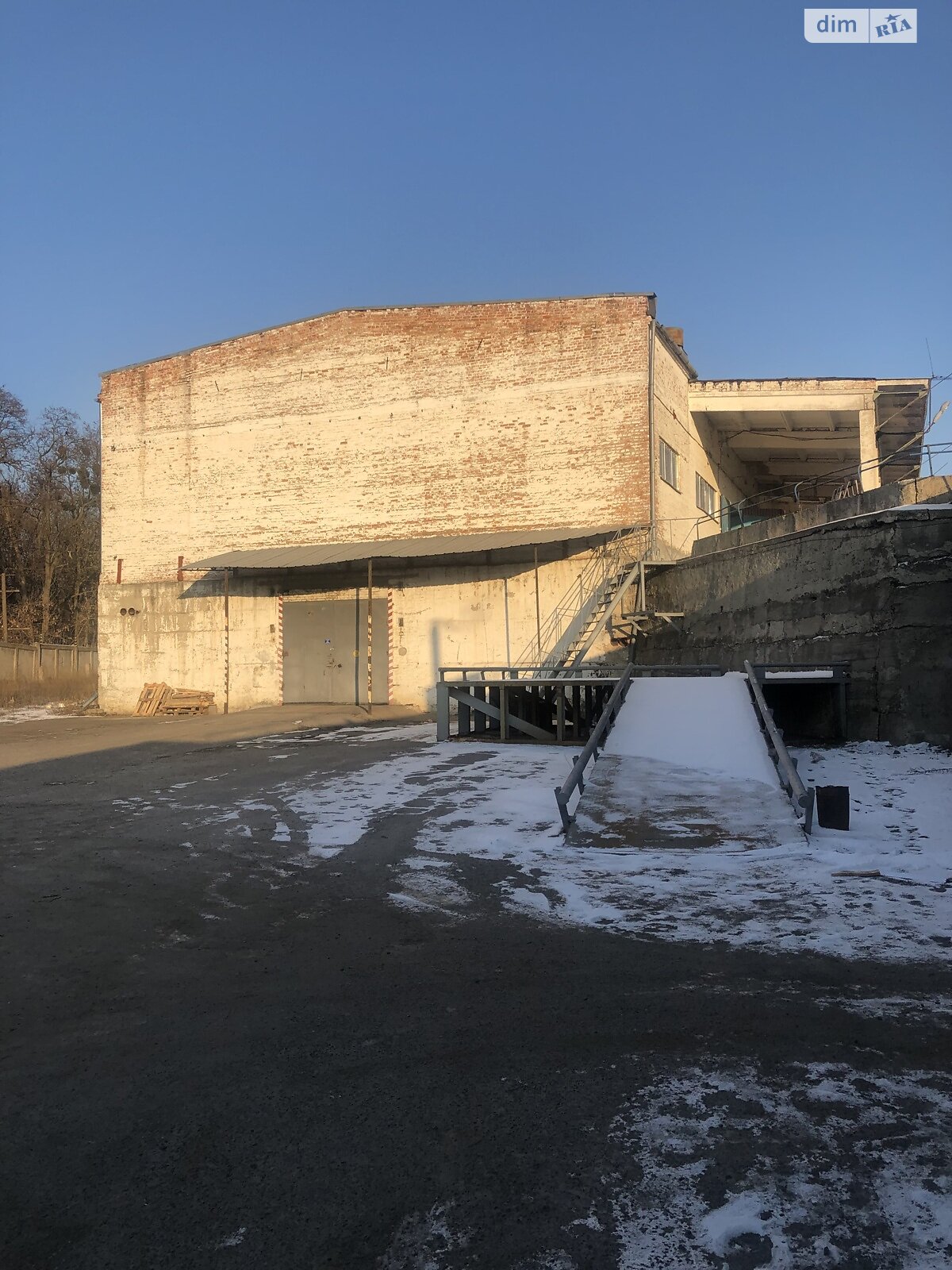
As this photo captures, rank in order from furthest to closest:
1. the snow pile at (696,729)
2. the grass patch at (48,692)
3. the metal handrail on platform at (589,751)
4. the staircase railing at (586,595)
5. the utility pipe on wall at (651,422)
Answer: the grass patch at (48,692) < the utility pipe on wall at (651,422) < the staircase railing at (586,595) < the snow pile at (696,729) < the metal handrail on platform at (589,751)

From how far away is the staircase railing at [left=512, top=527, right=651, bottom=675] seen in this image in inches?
779

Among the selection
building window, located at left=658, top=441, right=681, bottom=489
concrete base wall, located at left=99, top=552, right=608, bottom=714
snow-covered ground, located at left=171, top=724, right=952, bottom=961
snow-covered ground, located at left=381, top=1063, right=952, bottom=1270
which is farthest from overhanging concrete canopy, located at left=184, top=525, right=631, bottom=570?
snow-covered ground, located at left=381, top=1063, right=952, bottom=1270

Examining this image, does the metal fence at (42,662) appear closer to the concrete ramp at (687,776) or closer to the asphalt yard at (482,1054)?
the concrete ramp at (687,776)

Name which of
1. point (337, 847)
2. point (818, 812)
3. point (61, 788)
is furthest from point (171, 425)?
point (818, 812)

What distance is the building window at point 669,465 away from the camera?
2091 centimetres

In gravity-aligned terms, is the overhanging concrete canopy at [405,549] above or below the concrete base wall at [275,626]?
above

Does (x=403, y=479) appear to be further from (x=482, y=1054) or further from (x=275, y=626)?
(x=482, y=1054)

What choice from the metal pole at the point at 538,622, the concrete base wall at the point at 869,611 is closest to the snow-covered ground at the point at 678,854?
the concrete base wall at the point at 869,611

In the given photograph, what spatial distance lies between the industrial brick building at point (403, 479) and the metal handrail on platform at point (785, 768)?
925cm

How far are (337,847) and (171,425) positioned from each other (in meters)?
20.4

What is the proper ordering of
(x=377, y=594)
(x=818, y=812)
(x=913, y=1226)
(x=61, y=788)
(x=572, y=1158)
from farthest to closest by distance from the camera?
(x=377, y=594) → (x=61, y=788) → (x=818, y=812) → (x=572, y=1158) → (x=913, y=1226)

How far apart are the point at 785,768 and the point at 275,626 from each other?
17.3 meters

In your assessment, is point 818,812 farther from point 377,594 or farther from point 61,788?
point 377,594

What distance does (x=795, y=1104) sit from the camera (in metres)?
3.15
